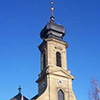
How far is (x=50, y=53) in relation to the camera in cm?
4678

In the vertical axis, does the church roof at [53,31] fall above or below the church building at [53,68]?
above

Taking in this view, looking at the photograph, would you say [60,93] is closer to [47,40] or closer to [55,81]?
[55,81]

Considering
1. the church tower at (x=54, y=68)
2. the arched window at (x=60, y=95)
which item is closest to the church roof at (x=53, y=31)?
the church tower at (x=54, y=68)

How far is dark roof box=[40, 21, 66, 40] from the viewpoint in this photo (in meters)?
49.5

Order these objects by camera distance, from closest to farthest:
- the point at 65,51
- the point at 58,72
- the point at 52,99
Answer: the point at 52,99, the point at 58,72, the point at 65,51

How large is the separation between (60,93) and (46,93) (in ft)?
9.12

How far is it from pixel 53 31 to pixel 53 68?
817 centimetres

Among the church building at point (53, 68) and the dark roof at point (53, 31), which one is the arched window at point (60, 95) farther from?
the dark roof at point (53, 31)

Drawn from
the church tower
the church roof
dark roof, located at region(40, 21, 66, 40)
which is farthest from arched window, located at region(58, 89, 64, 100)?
dark roof, located at region(40, 21, 66, 40)

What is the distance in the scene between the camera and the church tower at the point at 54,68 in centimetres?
4341

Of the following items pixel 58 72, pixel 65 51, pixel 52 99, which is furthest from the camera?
pixel 65 51

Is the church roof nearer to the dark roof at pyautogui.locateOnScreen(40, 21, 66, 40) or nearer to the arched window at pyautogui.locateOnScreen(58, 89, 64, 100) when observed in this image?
the dark roof at pyautogui.locateOnScreen(40, 21, 66, 40)

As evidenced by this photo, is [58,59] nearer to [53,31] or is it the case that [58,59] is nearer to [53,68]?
[53,68]

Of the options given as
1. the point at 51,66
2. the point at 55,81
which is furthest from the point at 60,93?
the point at 51,66
